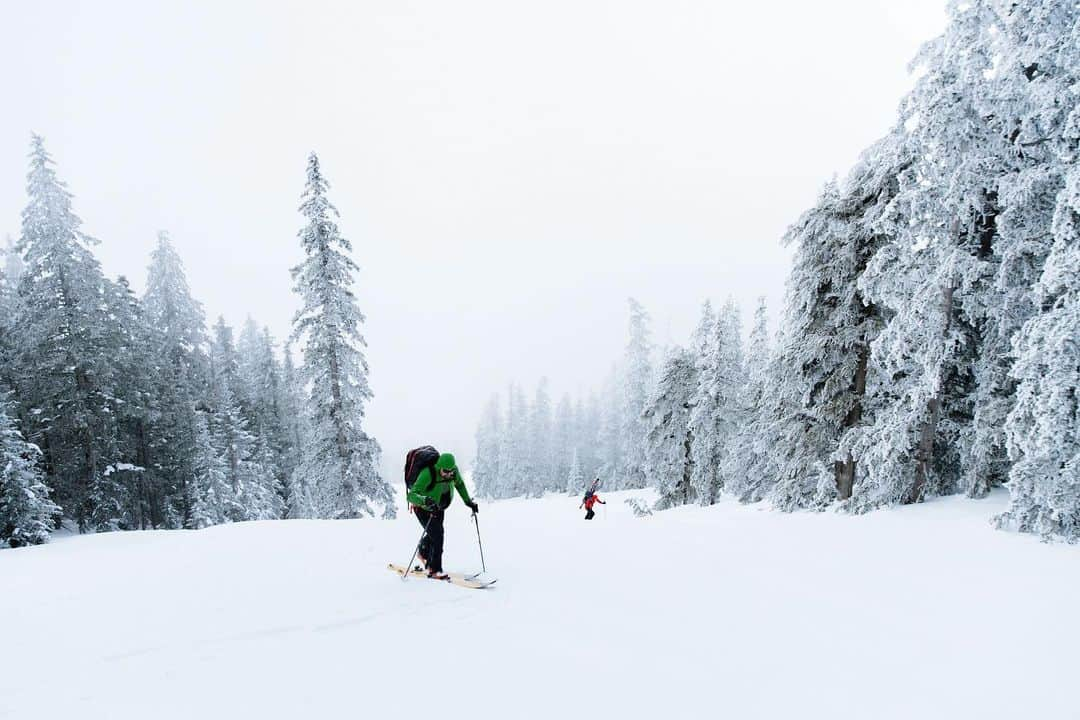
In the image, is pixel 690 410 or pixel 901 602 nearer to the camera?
pixel 901 602

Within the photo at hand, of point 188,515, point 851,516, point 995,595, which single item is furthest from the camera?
point 188,515

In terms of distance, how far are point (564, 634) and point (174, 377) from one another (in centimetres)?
2966

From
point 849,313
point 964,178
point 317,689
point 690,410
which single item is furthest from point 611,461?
point 317,689

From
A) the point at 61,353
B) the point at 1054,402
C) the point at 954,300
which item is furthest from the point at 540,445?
the point at 1054,402

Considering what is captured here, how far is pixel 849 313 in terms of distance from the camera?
14742 mm

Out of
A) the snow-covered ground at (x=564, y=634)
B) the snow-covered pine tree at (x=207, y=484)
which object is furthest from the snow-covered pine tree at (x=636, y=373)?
the snow-covered ground at (x=564, y=634)

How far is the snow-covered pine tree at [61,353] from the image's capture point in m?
20.2

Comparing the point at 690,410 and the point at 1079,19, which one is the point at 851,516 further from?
the point at 690,410

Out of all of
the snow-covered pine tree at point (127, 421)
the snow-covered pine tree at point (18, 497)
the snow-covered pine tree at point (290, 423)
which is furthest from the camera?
the snow-covered pine tree at point (290, 423)

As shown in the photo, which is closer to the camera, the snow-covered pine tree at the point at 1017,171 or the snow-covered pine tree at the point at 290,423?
the snow-covered pine tree at the point at 1017,171

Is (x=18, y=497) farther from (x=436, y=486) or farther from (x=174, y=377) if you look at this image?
(x=436, y=486)

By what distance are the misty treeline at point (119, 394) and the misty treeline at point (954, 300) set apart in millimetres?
16666

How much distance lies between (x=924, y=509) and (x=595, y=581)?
27.3 ft

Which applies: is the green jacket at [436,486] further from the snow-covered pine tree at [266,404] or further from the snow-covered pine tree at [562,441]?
the snow-covered pine tree at [562,441]
